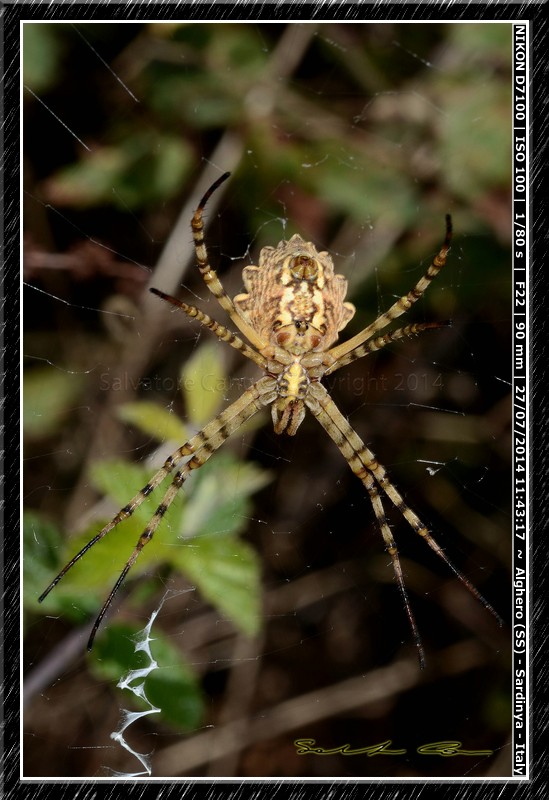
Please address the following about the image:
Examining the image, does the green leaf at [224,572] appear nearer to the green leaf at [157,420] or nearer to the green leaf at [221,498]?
the green leaf at [221,498]

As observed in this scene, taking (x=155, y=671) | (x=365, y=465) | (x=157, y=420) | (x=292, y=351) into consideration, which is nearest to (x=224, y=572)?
(x=155, y=671)

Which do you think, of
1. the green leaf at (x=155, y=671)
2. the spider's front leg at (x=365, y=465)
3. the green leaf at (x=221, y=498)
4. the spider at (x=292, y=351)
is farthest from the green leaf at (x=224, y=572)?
the spider's front leg at (x=365, y=465)

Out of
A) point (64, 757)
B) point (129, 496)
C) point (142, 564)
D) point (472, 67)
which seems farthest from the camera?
point (472, 67)

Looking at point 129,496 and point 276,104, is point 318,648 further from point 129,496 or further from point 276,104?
point 276,104

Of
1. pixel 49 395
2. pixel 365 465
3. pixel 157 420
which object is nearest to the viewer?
pixel 157 420

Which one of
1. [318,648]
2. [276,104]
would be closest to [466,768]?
[318,648]

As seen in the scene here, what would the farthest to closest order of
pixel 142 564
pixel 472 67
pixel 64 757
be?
pixel 472 67 → pixel 64 757 → pixel 142 564
